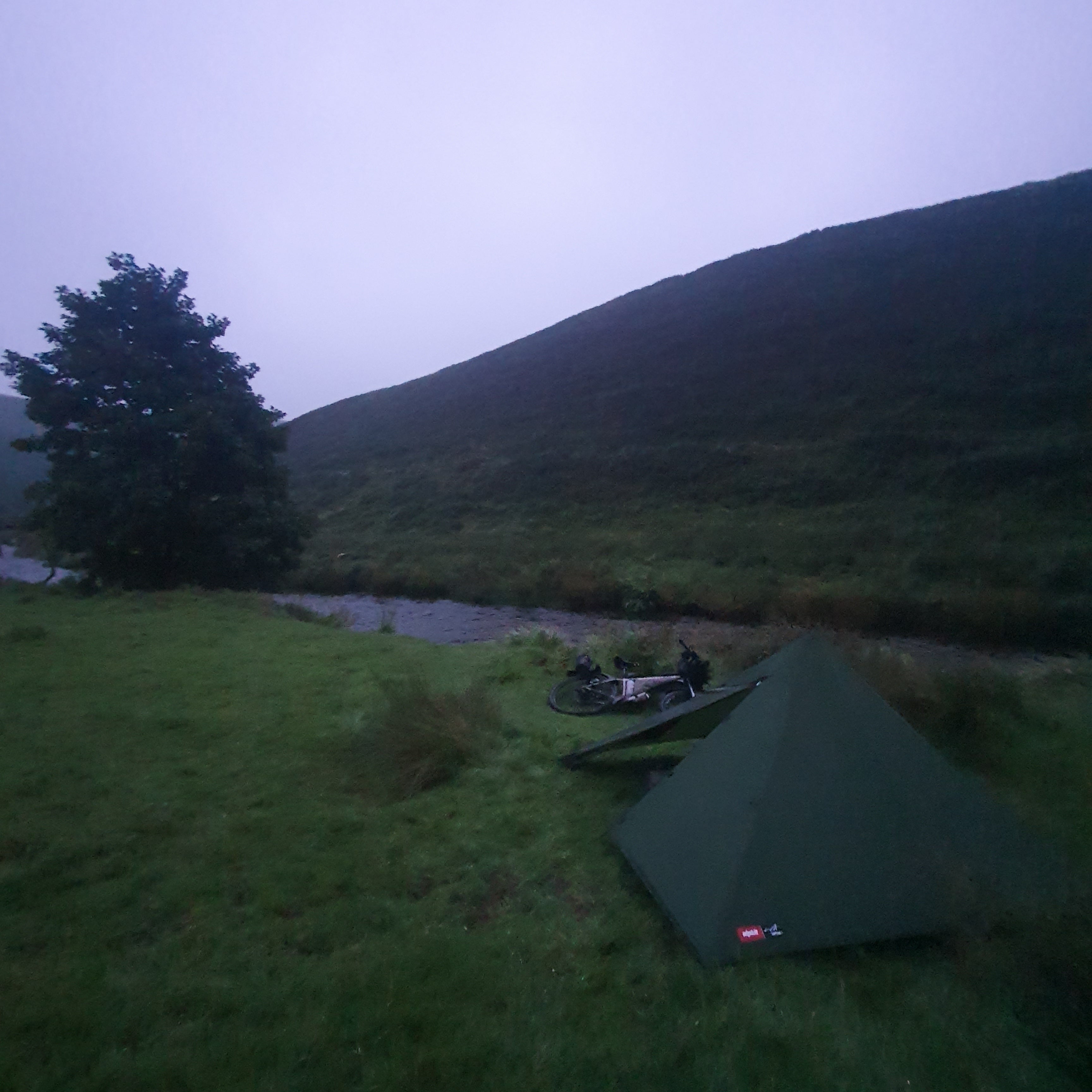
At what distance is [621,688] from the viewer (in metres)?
8.84

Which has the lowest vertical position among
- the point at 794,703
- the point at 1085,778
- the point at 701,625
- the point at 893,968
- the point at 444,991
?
the point at 701,625

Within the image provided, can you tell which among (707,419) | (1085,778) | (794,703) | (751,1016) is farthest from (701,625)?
(707,419)

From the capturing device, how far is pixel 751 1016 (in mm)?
3260

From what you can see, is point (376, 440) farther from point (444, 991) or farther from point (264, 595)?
point (444, 991)

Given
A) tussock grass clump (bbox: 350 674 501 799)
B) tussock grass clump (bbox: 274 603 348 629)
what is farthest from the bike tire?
tussock grass clump (bbox: 274 603 348 629)

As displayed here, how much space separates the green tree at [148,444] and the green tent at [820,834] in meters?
19.6

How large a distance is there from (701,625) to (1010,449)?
1380 cm

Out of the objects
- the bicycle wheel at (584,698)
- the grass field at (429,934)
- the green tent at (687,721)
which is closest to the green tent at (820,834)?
the grass field at (429,934)

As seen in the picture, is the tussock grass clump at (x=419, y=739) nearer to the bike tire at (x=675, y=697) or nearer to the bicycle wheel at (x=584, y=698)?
the bicycle wheel at (x=584, y=698)

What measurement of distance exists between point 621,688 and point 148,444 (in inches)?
721

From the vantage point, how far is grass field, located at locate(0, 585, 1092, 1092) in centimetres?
307

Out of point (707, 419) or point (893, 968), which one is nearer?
point (893, 968)

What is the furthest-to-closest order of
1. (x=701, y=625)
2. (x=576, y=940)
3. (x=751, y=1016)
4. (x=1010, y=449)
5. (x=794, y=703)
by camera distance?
(x=1010, y=449) → (x=701, y=625) → (x=794, y=703) → (x=576, y=940) → (x=751, y=1016)

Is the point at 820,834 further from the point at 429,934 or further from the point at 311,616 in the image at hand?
the point at 311,616
